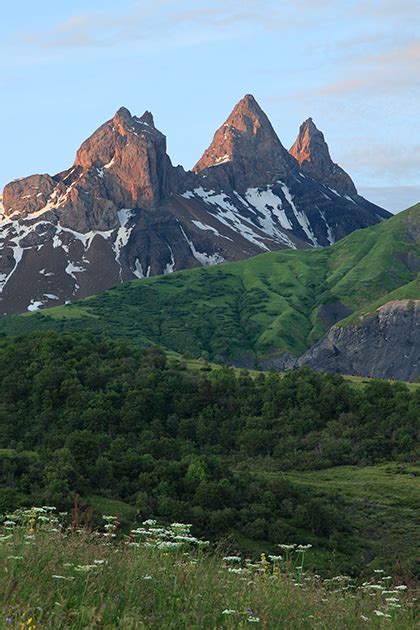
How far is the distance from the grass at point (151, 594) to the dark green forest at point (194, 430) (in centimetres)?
5988

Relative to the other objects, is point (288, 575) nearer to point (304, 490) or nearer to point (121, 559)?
point (121, 559)

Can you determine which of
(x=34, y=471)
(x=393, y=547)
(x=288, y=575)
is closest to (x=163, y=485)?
(x=34, y=471)

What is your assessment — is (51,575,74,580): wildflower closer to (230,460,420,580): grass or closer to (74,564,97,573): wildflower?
(74,564,97,573): wildflower

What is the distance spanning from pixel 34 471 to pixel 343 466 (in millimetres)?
52203

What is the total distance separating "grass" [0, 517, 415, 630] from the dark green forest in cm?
5988

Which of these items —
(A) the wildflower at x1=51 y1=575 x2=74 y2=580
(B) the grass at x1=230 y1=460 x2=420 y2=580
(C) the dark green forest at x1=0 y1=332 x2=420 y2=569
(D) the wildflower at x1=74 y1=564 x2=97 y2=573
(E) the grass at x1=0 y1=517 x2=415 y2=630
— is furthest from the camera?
(C) the dark green forest at x1=0 y1=332 x2=420 y2=569

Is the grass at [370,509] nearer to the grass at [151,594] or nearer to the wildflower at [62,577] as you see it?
the grass at [151,594]

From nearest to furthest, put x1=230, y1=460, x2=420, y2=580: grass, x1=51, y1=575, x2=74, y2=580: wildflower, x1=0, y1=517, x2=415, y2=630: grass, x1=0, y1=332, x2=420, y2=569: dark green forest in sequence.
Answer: x1=0, y1=517, x2=415, y2=630: grass → x1=51, y1=575, x2=74, y2=580: wildflower → x1=230, y1=460, x2=420, y2=580: grass → x1=0, y1=332, x2=420, y2=569: dark green forest

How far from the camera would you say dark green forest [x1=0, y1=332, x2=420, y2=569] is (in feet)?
256

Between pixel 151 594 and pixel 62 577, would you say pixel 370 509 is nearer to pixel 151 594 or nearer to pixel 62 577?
pixel 151 594

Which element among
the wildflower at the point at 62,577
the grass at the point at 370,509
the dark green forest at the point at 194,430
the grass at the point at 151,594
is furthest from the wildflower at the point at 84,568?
the dark green forest at the point at 194,430

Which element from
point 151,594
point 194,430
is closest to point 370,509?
point 194,430

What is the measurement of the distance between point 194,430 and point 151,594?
114 m

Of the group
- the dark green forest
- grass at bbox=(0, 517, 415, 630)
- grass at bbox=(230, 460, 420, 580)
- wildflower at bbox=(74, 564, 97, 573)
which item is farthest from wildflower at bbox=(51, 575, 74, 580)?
the dark green forest
